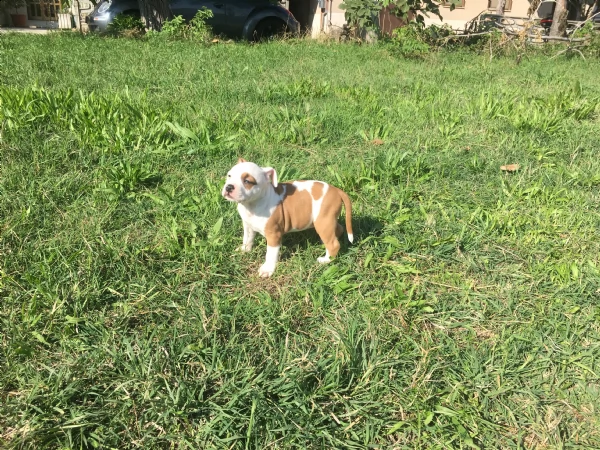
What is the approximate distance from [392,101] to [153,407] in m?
4.67

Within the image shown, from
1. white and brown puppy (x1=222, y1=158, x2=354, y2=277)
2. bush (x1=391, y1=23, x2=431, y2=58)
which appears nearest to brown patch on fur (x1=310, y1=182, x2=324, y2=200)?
white and brown puppy (x1=222, y1=158, x2=354, y2=277)

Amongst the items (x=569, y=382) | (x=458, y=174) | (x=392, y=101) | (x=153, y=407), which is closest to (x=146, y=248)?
(x=153, y=407)

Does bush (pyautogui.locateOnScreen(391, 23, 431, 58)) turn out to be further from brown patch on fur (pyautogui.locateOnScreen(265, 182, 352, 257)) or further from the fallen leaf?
brown patch on fur (pyautogui.locateOnScreen(265, 182, 352, 257))

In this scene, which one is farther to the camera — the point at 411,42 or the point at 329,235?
the point at 411,42

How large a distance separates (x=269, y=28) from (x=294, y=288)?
1178cm

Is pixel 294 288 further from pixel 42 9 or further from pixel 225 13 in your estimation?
pixel 42 9

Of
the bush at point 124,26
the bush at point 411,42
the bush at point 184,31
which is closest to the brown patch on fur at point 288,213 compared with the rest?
the bush at point 411,42

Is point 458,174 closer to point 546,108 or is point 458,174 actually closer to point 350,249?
point 350,249

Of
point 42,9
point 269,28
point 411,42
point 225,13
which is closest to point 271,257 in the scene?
point 411,42

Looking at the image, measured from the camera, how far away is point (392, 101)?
5.45m

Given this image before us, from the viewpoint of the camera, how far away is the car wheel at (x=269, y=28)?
12.3 m

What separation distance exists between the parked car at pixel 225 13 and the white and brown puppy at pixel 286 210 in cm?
1080

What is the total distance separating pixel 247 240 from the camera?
253 cm

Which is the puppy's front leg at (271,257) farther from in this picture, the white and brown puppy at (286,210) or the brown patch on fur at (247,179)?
the brown patch on fur at (247,179)
